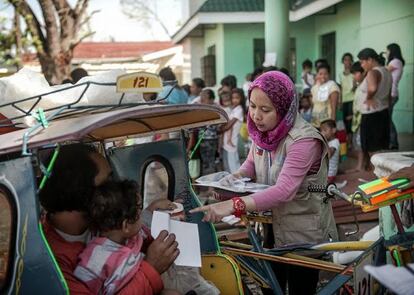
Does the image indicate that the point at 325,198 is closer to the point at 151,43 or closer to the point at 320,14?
the point at 320,14

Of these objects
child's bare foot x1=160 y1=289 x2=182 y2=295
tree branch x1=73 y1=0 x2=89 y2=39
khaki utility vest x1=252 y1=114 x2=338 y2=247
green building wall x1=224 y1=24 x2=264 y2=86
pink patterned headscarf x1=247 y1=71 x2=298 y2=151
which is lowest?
child's bare foot x1=160 y1=289 x2=182 y2=295

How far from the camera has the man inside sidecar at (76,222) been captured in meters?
2.42

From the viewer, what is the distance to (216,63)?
18.3 metres

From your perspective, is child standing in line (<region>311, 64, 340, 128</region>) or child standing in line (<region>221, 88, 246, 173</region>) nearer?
child standing in line (<region>311, 64, 340, 128</region>)

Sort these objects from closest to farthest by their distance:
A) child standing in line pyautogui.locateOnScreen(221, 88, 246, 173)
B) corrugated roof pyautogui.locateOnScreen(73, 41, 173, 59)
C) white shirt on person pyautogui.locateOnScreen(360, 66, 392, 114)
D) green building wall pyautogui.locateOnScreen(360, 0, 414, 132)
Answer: white shirt on person pyautogui.locateOnScreen(360, 66, 392, 114) → child standing in line pyautogui.locateOnScreen(221, 88, 246, 173) → green building wall pyautogui.locateOnScreen(360, 0, 414, 132) → corrugated roof pyautogui.locateOnScreen(73, 41, 173, 59)

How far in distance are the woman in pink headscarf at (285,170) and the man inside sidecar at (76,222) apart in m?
0.58

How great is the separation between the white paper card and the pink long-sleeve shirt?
43 cm

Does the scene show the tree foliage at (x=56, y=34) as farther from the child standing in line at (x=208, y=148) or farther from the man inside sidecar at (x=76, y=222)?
the man inside sidecar at (x=76, y=222)

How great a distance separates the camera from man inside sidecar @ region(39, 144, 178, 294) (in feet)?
7.93

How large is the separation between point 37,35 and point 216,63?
20.8ft

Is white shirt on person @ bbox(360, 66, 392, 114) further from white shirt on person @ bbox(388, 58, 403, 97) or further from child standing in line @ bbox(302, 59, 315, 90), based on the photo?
child standing in line @ bbox(302, 59, 315, 90)

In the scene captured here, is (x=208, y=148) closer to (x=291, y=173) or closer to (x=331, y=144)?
(x=331, y=144)

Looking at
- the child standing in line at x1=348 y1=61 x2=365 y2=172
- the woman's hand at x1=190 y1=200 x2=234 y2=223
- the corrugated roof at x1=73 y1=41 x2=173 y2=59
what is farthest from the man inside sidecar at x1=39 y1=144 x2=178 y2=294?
the corrugated roof at x1=73 y1=41 x2=173 y2=59

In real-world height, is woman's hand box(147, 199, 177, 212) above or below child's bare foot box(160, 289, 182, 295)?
above
